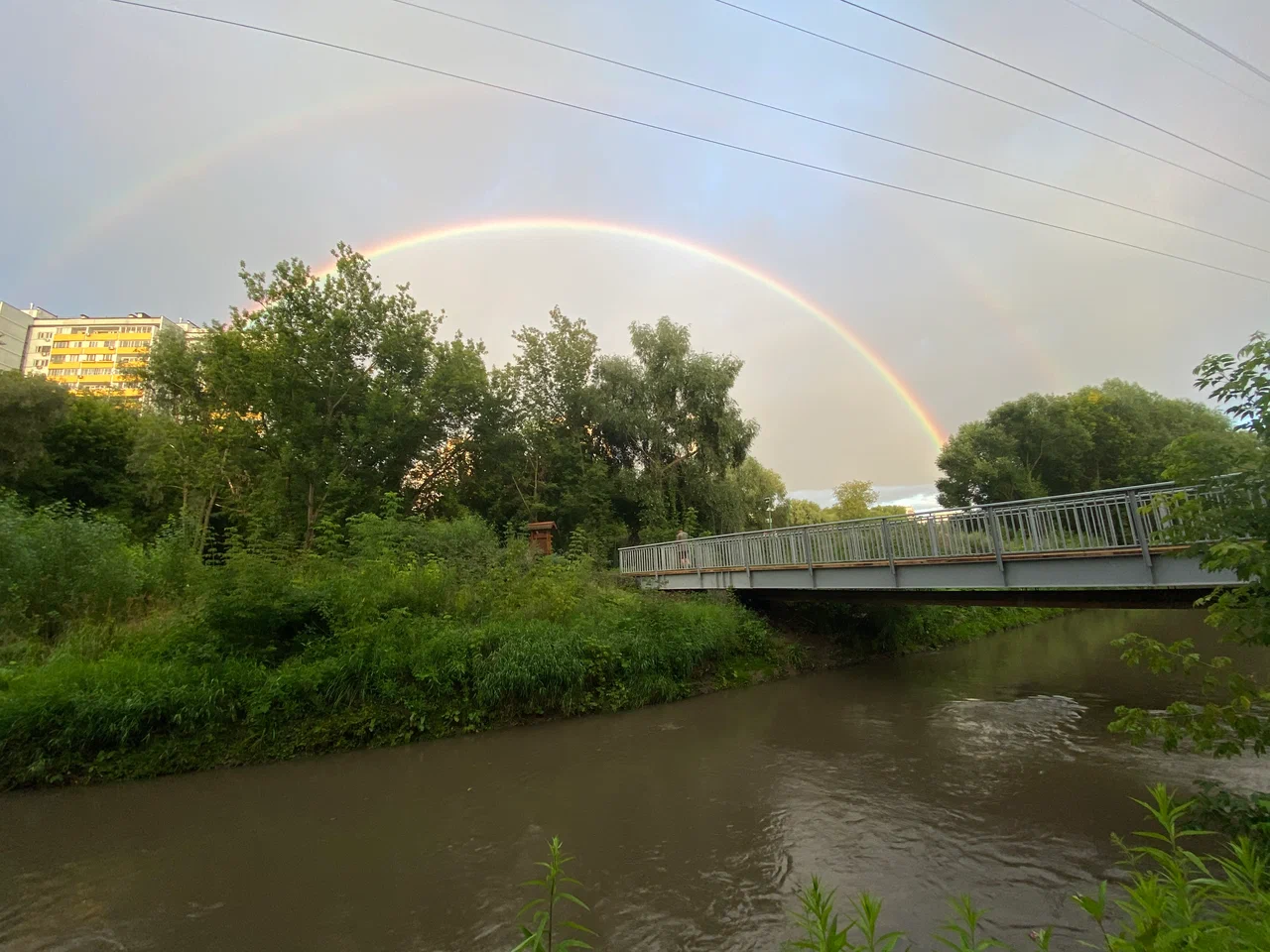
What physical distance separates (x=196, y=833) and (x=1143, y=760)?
1276 cm

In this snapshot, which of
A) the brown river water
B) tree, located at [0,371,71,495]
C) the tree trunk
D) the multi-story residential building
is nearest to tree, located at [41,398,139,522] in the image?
tree, located at [0,371,71,495]

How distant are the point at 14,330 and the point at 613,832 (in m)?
86.2

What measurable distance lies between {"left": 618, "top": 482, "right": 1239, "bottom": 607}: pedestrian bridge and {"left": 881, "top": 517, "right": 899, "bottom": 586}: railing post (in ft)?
0.07

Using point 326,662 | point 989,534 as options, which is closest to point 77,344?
point 326,662

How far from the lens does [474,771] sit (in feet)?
30.4

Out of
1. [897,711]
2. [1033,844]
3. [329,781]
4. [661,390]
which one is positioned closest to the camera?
[1033,844]

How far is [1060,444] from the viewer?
3697cm

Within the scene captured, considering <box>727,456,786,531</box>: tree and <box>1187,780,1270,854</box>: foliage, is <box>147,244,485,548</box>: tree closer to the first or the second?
<box>727,456,786,531</box>: tree

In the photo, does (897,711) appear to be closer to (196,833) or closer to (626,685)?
(626,685)

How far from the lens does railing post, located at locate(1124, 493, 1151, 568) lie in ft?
26.0

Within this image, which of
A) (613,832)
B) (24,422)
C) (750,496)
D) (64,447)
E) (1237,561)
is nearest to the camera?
(1237,561)

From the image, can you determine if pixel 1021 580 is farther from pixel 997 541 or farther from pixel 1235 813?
pixel 1235 813

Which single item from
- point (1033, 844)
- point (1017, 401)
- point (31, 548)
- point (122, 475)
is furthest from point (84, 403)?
point (1017, 401)

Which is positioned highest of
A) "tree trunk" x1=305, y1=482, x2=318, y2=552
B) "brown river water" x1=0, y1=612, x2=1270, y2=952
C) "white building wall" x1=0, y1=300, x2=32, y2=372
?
"white building wall" x1=0, y1=300, x2=32, y2=372
